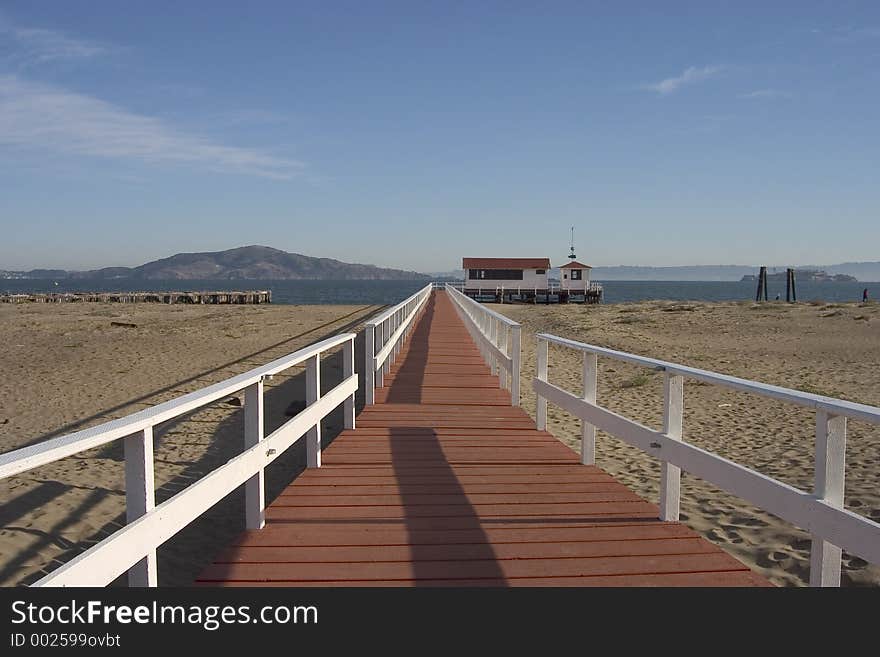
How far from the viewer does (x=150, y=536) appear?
293 cm

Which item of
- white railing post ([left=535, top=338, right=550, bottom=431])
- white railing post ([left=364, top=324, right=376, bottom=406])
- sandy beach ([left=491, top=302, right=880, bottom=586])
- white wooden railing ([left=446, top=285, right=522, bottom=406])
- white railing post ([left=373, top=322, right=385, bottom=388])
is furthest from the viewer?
white railing post ([left=373, top=322, right=385, bottom=388])

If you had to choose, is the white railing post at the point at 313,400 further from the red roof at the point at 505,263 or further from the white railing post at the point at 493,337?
the red roof at the point at 505,263

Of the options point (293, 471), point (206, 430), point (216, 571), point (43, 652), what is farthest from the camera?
point (206, 430)

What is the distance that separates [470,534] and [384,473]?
5.36 ft

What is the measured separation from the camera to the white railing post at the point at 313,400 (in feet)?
17.6

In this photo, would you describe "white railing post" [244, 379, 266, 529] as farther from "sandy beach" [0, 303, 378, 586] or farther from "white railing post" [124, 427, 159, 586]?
"sandy beach" [0, 303, 378, 586]

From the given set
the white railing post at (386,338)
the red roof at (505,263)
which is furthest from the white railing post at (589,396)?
the red roof at (505,263)

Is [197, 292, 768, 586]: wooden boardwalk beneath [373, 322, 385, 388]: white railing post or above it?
beneath

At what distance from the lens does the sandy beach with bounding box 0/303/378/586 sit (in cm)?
633

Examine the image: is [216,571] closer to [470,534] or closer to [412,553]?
[412,553]

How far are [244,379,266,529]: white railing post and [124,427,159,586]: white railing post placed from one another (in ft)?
3.90

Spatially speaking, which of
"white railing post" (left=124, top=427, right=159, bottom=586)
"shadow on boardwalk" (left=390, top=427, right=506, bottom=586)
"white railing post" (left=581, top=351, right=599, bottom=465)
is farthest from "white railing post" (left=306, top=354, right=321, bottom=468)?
"white railing post" (left=124, top=427, right=159, bottom=586)

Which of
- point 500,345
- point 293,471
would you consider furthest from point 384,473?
point 500,345

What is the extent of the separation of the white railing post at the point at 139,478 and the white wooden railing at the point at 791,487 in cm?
275
